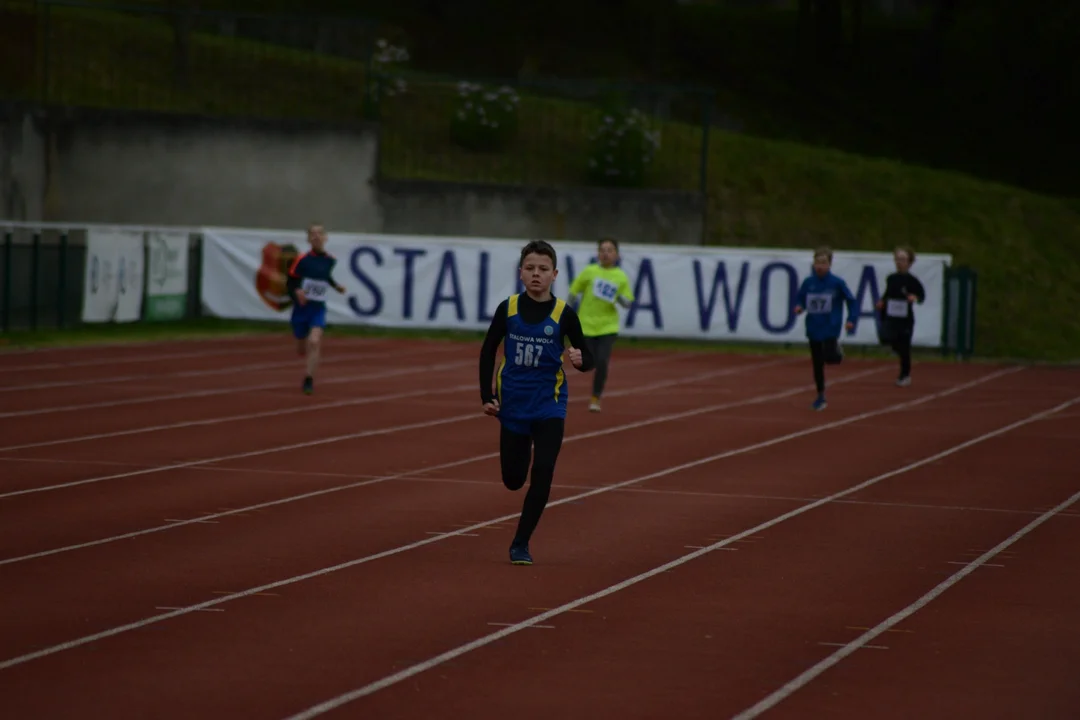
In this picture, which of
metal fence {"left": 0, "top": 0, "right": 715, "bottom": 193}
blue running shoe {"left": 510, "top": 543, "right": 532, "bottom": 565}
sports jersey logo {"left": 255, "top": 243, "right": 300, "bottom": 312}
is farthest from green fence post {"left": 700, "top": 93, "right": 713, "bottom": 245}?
blue running shoe {"left": 510, "top": 543, "right": 532, "bottom": 565}

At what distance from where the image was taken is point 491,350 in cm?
1005

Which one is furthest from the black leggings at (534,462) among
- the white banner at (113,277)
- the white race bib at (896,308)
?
the white banner at (113,277)

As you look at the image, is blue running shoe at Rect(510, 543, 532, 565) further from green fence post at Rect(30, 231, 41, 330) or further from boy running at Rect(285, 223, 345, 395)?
green fence post at Rect(30, 231, 41, 330)

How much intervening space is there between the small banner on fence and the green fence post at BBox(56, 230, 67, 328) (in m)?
2.60

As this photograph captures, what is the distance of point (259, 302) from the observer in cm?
3381

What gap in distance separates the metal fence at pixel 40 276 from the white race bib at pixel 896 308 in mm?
13552

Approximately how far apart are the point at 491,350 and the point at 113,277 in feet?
72.6

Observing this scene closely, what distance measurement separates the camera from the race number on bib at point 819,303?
2067 cm

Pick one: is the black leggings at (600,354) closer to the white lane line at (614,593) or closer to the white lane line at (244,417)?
the white lane line at (244,417)

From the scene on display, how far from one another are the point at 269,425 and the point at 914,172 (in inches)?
1153

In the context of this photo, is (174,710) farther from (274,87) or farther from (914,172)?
(914,172)

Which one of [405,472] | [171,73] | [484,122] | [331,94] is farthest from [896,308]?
[171,73]

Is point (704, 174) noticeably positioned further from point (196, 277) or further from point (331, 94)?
point (196, 277)

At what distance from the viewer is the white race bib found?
25625 millimetres
